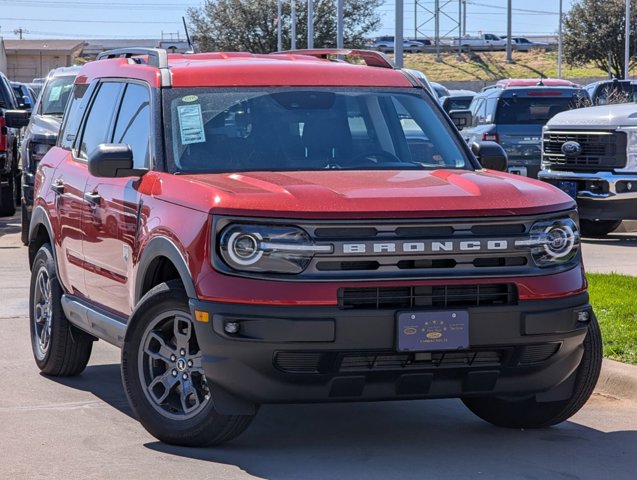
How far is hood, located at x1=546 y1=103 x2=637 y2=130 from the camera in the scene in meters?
16.9

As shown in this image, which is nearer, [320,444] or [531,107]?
[320,444]

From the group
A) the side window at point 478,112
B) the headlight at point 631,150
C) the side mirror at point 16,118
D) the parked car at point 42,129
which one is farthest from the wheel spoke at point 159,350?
the side window at point 478,112

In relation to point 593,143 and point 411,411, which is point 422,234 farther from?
point 593,143

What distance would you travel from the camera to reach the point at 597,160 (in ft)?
55.7

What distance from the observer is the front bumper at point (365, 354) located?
5.98 meters

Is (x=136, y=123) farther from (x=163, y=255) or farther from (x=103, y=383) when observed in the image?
(x=103, y=383)

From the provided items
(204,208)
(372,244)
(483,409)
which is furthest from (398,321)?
(483,409)

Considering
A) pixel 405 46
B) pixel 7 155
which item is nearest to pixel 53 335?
pixel 7 155

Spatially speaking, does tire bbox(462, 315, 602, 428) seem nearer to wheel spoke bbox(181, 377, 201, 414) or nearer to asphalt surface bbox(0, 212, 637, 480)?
asphalt surface bbox(0, 212, 637, 480)

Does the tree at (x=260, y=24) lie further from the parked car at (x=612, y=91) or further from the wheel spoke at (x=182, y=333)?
the wheel spoke at (x=182, y=333)

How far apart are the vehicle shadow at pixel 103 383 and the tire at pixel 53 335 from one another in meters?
0.08

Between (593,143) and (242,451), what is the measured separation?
11.3m

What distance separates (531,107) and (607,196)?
17.5 ft

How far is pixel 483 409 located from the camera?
7281 mm
